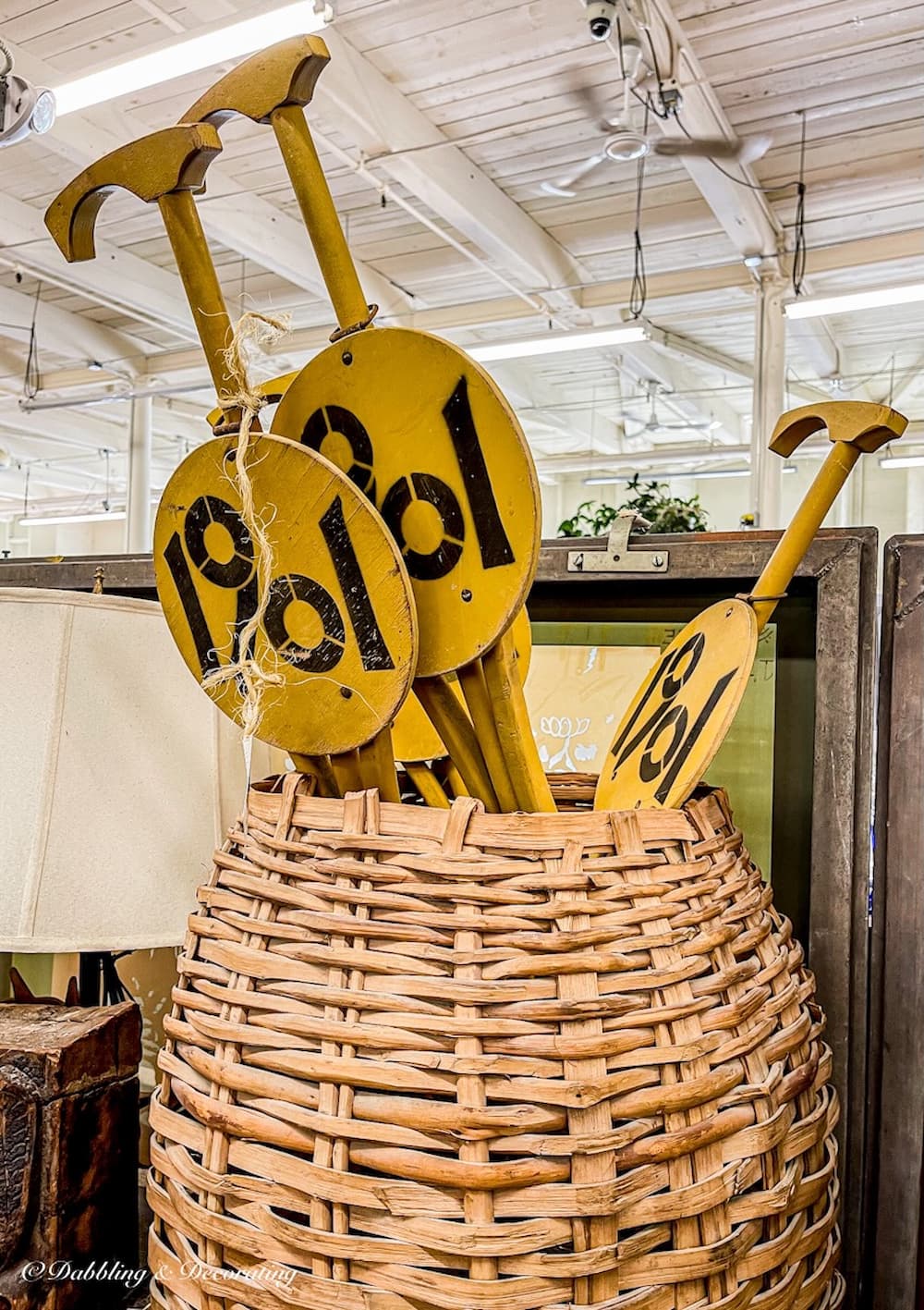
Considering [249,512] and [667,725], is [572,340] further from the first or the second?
[249,512]

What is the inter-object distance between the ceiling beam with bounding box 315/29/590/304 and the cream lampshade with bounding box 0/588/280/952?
271 cm

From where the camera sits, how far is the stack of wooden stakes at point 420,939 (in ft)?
1.60

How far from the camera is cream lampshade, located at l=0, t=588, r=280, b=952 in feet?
2.32

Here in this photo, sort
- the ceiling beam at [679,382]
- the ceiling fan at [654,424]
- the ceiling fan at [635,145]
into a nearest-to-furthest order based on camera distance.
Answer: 1. the ceiling fan at [635,145]
2. the ceiling beam at [679,382]
3. the ceiling fan at [654,424]

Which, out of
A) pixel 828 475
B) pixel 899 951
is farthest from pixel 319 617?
pixel 899 951

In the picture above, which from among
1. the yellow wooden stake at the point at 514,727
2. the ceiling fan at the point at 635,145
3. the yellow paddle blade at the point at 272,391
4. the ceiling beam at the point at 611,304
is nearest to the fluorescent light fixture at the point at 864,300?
the ceiling beam at the point at 611,304

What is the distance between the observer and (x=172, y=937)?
731mm

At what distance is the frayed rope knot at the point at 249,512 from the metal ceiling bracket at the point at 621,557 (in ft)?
1.21

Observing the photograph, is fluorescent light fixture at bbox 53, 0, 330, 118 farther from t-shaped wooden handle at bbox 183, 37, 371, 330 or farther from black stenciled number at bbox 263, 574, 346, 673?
black stenciled number at bbox 263, 574, 346, 673

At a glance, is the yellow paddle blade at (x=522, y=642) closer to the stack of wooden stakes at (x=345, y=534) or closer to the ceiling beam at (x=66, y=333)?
the stack of wooden stakes at (x=345, y=534)

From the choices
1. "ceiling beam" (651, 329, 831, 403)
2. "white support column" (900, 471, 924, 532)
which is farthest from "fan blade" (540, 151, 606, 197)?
"white support column" (900, 471, 924, 532)

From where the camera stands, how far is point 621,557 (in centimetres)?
87

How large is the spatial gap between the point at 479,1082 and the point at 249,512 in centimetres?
30

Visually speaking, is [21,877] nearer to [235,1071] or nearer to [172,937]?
[172,937]
